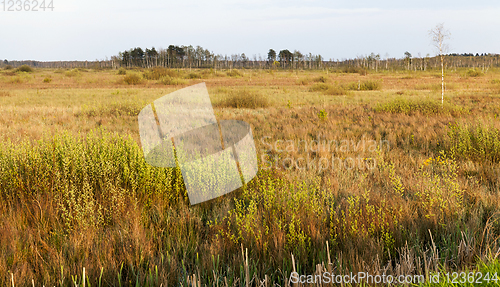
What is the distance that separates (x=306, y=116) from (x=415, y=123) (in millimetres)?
3067


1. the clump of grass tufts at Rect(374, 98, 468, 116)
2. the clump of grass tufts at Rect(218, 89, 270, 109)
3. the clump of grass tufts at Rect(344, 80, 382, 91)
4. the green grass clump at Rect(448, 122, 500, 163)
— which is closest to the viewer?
the green grass clump at Rect(448, 122, 500, 163)

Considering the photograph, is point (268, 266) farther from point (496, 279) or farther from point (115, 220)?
point (115, 220)

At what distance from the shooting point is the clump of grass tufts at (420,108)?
947 cm

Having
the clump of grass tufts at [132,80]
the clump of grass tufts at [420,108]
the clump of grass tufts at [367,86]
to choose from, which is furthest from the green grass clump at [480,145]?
the clump of grass tufts at [132,80]

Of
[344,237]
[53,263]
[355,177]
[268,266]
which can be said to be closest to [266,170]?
[355,177]

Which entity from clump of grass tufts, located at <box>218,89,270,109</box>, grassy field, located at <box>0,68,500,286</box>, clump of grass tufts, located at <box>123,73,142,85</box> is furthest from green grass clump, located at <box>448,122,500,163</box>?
clump of grass tufts, located at <box>123,73,142,85</box>

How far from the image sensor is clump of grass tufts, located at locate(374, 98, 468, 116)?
9469 mm

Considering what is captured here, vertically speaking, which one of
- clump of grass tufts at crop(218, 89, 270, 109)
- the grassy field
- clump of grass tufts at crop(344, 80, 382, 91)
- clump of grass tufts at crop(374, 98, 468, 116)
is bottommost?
the grassy field

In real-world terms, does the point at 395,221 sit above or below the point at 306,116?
below

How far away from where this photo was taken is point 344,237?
2375 mm

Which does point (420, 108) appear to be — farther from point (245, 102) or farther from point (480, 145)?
point (245, 102)

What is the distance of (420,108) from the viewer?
9.91m

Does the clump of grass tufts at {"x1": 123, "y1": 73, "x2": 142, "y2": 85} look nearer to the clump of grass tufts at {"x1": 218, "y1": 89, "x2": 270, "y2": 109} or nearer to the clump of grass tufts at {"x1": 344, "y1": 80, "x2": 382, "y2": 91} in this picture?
the clump of grass tufts at {"x1": 218, "y1": 89, "x2": 270, "y2": 109}

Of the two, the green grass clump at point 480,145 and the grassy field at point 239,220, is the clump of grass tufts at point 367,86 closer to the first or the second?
the green grass clump at point 480,145
